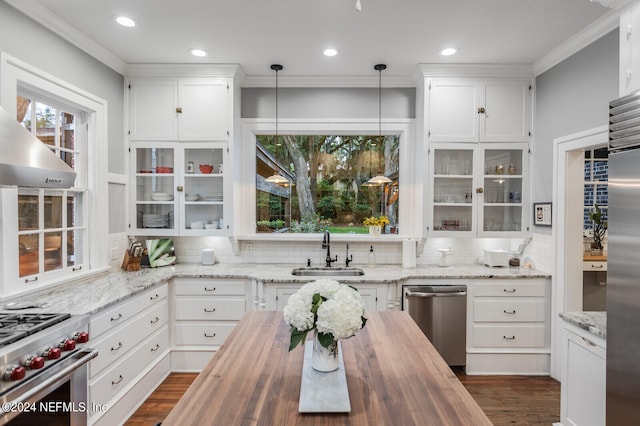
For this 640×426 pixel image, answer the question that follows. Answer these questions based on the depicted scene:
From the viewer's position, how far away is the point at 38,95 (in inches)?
103

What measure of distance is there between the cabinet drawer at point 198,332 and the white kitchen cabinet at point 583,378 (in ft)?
8.80

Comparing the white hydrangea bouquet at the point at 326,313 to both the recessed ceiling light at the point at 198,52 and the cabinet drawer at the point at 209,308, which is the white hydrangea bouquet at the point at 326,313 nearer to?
the cabinet drawer at the point at 209,308

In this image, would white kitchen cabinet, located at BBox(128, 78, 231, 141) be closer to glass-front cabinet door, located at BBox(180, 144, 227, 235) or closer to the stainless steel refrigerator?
glass-front cabinet door, located at BBox(180, 144, 227, 235)

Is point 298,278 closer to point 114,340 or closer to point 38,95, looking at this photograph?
point 114,340

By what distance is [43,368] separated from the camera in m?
1.71

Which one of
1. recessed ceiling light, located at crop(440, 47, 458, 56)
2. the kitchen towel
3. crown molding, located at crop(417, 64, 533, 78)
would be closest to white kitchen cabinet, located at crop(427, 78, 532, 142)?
crown molding, located at crop(417, 64, 533, 78)

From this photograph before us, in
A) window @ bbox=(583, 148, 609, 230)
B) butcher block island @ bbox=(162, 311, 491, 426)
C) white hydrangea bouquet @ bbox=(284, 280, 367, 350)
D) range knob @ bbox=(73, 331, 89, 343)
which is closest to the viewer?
butcher block island @ bbox=(162, 311, 491, 426)

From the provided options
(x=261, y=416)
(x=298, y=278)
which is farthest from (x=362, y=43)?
(x=261, y=416)

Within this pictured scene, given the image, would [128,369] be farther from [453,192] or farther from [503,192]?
[503,192]

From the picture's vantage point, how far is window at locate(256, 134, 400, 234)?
416 centimetres

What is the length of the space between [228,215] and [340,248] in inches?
50.3

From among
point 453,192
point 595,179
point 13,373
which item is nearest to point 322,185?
point 453,192

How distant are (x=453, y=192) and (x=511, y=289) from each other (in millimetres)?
1083

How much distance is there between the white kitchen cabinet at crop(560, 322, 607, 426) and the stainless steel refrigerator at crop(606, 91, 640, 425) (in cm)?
24
